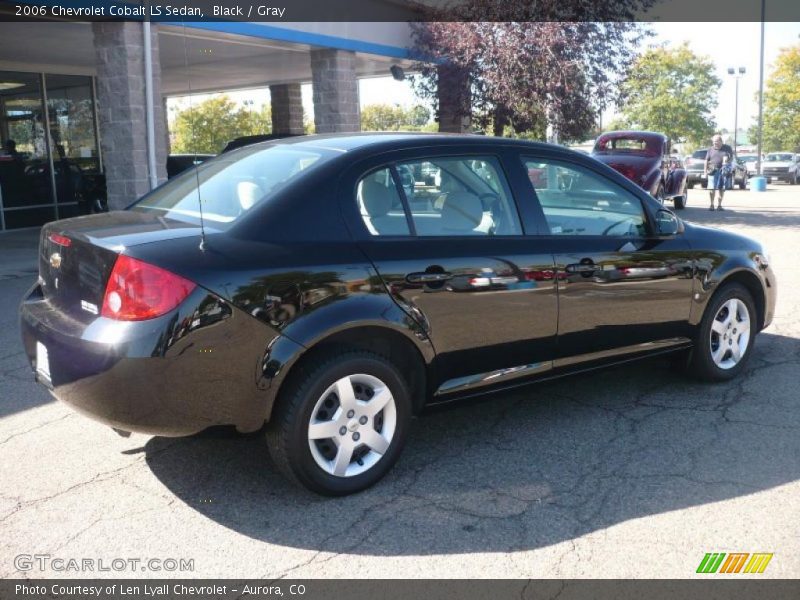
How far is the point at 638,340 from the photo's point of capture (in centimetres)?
471

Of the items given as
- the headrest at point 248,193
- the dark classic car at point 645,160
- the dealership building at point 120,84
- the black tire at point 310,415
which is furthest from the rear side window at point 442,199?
the dark classic car at point 645,160

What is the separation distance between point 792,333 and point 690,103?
4960 centimetres

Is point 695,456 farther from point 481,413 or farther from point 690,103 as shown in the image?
point 690,103

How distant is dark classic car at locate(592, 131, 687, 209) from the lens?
16625 millimetres

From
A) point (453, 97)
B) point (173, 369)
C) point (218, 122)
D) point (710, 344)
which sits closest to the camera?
point (173, 369)

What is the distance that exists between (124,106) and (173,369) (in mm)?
8627

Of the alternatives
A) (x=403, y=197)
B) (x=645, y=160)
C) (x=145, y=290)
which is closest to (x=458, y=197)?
(x=403, y=197)

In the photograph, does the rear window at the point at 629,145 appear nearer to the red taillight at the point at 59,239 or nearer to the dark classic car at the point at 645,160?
the dark classic car at the point at 645,160

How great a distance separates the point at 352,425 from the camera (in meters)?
3.60

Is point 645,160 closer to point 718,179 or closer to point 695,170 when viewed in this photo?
point 718,179

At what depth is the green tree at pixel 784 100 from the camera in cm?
5266

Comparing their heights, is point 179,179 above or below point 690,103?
below

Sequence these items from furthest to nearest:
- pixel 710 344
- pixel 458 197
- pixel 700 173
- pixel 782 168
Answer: pixel 782 168
pixel 700 173
pixel 710 344
pixel 458 197
